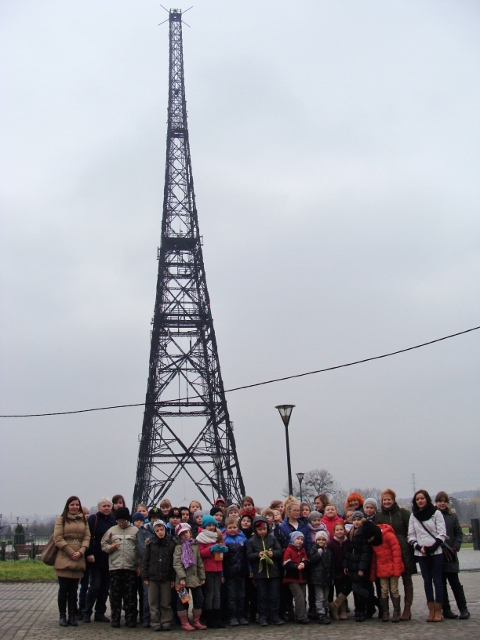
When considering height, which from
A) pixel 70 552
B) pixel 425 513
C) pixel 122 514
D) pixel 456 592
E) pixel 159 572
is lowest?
pixel 456 592

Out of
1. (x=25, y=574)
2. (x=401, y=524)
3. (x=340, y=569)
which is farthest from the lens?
(x=25, y=574)

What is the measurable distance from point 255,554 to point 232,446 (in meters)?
21.3

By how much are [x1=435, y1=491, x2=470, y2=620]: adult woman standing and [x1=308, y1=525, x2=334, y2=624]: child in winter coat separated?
1.31 meters

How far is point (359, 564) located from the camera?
26.9 ft

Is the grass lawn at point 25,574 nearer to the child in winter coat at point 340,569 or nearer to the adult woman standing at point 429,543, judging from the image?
the child in winter coat at point 340,569

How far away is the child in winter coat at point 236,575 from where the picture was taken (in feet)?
27.2

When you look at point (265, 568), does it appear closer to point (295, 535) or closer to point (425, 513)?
point (295, 535)

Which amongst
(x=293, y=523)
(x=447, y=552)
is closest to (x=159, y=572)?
(x=293, y=523)

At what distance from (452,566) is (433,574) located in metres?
0.24

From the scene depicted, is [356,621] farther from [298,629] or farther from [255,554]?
[255,554]

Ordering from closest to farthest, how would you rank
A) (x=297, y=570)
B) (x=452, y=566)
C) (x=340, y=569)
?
(x=452, y=566) < (x=297, y=570) < (x=340, y=569)

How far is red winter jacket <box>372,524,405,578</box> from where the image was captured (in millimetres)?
8070

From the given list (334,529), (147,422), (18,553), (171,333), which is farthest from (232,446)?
(334,529)

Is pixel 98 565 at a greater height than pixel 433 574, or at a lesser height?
greater
